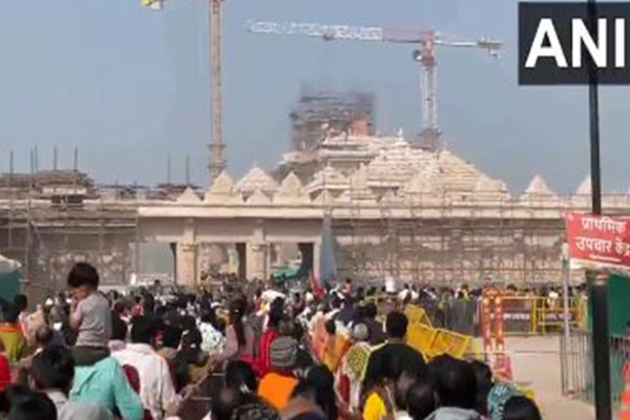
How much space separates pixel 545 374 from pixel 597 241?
15.6 m

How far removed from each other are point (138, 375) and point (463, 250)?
205 ft

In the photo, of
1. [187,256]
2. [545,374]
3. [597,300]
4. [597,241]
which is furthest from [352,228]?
[597,300]

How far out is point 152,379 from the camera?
891 cm

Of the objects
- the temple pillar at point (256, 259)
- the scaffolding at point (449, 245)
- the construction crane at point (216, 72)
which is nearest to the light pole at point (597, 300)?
the scaffolding at point (449, 245)

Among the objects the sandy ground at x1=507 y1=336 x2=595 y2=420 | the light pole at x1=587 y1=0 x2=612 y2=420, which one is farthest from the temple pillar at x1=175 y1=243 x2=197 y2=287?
the light pole at x1=587 y1=0 x2=612 y2=420

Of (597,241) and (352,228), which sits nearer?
(597,241)

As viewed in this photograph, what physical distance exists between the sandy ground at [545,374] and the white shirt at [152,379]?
8.73 m

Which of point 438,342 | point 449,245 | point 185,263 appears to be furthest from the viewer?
point 449,245

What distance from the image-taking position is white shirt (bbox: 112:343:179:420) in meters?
8.84

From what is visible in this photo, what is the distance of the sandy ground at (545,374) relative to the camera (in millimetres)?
17719

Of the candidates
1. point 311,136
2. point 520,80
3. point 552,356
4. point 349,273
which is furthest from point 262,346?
point 311,136

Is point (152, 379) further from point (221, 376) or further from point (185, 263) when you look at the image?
point (185, 263)

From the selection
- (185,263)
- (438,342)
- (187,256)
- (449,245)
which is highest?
(449,245)

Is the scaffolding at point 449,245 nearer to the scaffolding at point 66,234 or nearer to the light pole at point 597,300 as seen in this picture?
the scaffolding at point 66,234
